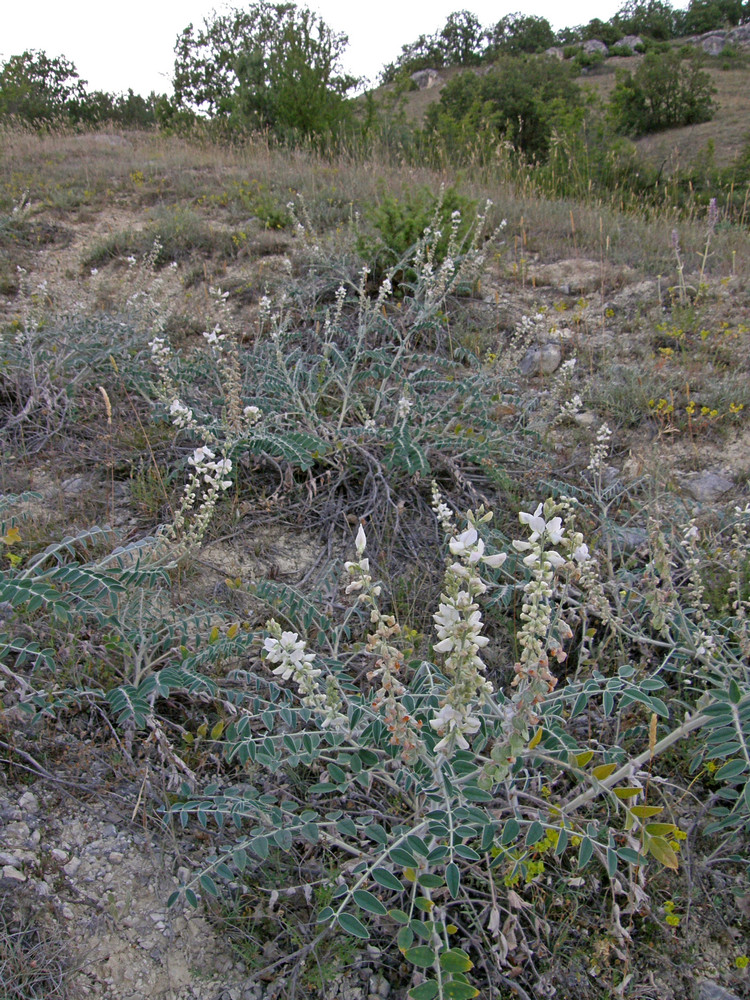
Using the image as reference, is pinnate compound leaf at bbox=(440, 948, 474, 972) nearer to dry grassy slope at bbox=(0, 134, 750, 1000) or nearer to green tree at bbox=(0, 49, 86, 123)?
dry grassy slope at bbox=(0, 134, 750, 1000)

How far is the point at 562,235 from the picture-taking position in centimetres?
596

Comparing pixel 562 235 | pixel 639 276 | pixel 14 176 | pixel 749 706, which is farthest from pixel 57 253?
pixel 749 706

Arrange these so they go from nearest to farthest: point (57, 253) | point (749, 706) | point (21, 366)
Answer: point (749, 706) → point (21, 366) → point (57, 253)

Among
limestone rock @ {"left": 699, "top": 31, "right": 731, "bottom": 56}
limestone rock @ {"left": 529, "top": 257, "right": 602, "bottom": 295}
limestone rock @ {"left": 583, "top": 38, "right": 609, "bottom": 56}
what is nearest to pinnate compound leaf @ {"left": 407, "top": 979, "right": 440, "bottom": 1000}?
limestone rock @ {"left": 529, "top": 257, "right": 602, "bottom": 295}

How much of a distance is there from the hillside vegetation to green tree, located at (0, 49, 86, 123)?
12596 mm

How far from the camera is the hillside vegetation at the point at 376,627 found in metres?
1.46

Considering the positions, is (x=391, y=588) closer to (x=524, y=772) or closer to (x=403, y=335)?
(x=524, y=772)

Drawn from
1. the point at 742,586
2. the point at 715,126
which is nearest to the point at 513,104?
the point at 715,126

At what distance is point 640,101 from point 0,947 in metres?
21.6

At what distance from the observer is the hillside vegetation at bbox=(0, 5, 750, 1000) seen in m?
1.46

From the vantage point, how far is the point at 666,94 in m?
16.9

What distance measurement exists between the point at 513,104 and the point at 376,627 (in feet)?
46.1

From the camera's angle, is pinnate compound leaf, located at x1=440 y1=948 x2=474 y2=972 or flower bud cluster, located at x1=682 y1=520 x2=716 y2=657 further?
flower bud cluster, located at x1=682 y1=520 x2=716 y2=657

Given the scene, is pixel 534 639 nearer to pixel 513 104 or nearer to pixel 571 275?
pixel 571 275
